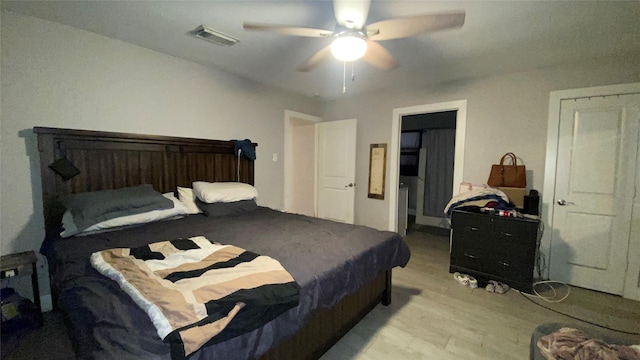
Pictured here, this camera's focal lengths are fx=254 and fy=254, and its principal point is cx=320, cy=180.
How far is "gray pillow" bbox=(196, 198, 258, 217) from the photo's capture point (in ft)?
8.57

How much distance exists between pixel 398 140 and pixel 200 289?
11.6 feet

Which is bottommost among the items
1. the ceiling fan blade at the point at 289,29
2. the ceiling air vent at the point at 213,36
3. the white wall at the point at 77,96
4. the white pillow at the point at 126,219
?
the white pillow at the point at 126,219

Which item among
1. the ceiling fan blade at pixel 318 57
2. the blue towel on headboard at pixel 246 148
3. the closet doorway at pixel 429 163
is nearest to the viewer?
the ceiling fan blade at pixel 318 57

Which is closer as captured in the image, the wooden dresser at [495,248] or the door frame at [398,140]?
the wooden dresser at [495,248]

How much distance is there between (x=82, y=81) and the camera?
2.24m

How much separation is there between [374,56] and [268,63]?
52.4 inches

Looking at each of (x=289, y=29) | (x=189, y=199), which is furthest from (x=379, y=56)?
(x=189, y=199)

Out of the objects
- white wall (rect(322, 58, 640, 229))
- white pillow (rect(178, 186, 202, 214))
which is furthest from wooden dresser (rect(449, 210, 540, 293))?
white pillow (rect(178, 186, 202, 214))

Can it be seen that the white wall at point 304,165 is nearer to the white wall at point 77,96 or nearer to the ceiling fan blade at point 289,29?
the white wall at point 77,96

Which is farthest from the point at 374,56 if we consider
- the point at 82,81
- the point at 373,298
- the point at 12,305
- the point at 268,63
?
the point at 12,305

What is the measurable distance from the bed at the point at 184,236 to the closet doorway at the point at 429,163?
11.1ft

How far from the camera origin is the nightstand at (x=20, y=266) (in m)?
1.73

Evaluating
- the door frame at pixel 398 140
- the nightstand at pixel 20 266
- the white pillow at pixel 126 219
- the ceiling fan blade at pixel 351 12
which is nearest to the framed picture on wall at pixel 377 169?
the door frame at pixel 398 140

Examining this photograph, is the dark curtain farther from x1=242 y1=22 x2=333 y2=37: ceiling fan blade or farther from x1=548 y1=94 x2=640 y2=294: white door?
x1=242 y1=22 x2=333 y2=37: ceiling fan blade
